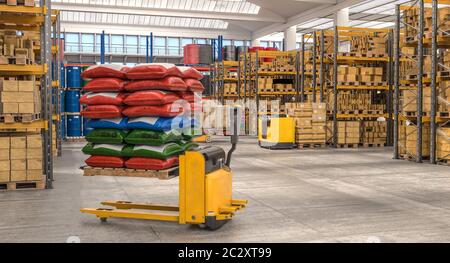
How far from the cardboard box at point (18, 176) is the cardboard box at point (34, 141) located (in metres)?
0.42

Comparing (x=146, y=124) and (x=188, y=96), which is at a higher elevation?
(x=188, y=96)

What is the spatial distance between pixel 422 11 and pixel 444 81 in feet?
5.46

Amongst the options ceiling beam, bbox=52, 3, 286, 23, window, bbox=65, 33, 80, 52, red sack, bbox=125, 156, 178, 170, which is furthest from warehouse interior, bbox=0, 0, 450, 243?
window, bbox=65, 33, 80, 52

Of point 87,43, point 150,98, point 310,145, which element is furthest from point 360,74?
point 87,43


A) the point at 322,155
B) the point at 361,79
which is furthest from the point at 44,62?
the point at 361,79

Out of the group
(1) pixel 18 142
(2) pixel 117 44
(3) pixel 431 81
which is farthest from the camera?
(2) pixel 117 44

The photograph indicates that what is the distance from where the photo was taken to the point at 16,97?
7.61 m

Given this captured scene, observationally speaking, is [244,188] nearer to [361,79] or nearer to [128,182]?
[128,182]

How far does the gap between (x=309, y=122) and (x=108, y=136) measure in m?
10.6

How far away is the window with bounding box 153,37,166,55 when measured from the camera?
39.4m

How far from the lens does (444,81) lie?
11.0m

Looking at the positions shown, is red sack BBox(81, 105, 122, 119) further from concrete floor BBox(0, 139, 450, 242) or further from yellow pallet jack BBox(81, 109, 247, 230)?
concrete floor BBox(0, 139, 450, 242)

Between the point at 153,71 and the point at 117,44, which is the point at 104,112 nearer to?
the point at 153,71
